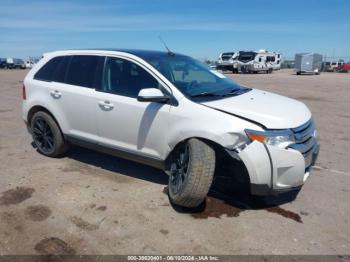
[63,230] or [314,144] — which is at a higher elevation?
[314,144]

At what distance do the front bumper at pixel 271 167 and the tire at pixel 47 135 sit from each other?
122 inches

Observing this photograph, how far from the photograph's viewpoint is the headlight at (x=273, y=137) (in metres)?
3.62

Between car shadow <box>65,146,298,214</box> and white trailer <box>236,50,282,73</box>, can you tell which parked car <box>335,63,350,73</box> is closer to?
white trailer <box>236,50,282,73</box>

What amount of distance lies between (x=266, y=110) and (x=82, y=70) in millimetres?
2772

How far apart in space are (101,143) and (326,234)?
3.00 m

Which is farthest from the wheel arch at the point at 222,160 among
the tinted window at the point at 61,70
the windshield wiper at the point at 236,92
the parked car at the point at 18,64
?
the parked car at the point at 18,64

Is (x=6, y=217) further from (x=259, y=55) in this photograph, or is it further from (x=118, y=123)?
(x=259, y=55)

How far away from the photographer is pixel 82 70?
5.21 meters

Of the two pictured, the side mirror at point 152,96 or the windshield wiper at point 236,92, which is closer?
the side mirror at point 152,96

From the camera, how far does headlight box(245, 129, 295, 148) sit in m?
3.62

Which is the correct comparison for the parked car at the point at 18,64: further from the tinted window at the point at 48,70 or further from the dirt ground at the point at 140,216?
the dirt ground at the point at 140,216

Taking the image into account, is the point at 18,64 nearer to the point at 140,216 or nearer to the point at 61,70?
the point at 61,70

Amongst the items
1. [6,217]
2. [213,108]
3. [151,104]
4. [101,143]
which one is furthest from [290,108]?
[6,217]

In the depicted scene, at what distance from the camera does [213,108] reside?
3.91m
